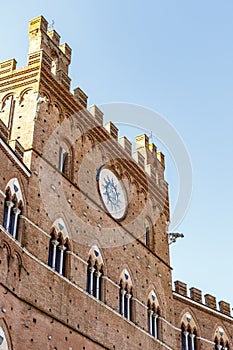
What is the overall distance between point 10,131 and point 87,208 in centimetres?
308

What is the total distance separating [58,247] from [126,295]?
140 inches

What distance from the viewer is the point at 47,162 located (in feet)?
57.8

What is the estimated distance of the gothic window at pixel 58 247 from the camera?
16.7m

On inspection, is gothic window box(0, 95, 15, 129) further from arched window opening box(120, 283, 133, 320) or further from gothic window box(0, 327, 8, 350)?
gothic window box(0, 327, 8, 350)

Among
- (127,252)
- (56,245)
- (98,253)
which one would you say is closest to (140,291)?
(127,252)

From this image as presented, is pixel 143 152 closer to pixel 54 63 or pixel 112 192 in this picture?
pixel 112 192

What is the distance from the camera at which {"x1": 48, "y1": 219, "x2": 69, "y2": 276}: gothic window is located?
1670 cm

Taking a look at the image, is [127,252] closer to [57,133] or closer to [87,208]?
[87,208]

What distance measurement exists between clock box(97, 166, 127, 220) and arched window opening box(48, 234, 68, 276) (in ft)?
10.2

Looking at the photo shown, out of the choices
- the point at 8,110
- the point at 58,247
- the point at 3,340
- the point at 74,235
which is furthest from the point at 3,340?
the point at 8,110

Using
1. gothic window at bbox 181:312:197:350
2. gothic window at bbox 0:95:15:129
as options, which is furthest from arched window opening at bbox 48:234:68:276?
gothic window at bbox 181:312:197:350

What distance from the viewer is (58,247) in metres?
17.1

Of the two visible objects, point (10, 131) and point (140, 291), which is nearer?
point (10, 131)

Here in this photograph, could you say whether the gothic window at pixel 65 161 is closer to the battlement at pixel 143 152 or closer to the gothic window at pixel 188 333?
the battlement at pixel 143 152
